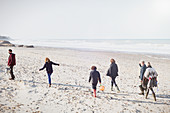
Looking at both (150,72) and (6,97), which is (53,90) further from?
(150,72)

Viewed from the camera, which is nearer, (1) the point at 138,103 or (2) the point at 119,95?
(1) the point at 138,103

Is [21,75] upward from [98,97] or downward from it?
upward

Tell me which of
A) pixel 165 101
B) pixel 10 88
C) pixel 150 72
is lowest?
pixel 165 101

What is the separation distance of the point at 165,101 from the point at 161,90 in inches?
67.3

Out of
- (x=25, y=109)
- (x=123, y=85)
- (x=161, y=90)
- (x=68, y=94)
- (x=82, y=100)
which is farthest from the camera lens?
(x=123, y=85)

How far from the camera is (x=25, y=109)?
5.22 metres

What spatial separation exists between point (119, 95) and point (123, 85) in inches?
73.7

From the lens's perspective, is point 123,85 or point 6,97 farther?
point 123,85

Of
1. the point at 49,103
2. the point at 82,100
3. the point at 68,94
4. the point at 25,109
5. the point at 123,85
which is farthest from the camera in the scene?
the point at 123,85

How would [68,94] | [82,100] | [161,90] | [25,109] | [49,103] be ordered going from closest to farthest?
1. [25,109]
2. [49,103]
3. [82,100]
4. [68,94]
5. [161,90]

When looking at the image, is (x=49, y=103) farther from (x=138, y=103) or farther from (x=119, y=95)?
(x=138, y=103)

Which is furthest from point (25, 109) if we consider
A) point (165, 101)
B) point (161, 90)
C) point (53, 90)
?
point (161, 90)

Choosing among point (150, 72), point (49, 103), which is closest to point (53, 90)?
point (49, 103)

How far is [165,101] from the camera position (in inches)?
261
